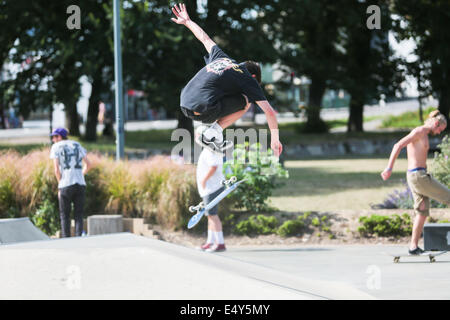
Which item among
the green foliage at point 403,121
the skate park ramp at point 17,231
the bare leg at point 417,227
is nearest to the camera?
the skate park ramp at point 17,231

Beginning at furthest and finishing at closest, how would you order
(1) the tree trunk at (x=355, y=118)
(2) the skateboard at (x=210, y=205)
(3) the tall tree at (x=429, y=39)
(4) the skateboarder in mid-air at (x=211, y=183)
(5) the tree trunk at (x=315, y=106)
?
(1) the tree trunk at (x=355, y=118) → (5) the tree trunk at (x=315, y=106) → (3) the tall tree at (x=429, y=39) → (4) the skateboarder in mid-air at (x=211, y=183) → (2) the skateboard at (x=210, y=205)

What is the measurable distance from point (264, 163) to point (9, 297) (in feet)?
25.5

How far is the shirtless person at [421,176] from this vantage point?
31.6 feet

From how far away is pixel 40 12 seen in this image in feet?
98.2

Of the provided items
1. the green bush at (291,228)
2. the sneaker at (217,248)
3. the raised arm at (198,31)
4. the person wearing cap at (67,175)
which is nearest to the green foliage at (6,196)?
the person wearing cap at (67,175)

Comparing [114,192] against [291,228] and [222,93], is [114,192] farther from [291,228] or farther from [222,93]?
[222,93]

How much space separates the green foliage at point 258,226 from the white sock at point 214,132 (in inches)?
189

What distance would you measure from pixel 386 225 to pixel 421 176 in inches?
90.9

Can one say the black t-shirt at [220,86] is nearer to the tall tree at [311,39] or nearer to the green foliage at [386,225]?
the green foliage at [386,225]

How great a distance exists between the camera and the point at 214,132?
7406mm

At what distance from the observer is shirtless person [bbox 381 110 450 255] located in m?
9.63

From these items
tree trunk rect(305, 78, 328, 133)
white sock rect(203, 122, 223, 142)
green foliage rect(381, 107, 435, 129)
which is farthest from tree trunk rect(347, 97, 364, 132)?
white sock rect(203, 122, 223, 142)

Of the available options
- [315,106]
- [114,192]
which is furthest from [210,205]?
[315,106]

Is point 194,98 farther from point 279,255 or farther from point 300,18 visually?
point 300,18
